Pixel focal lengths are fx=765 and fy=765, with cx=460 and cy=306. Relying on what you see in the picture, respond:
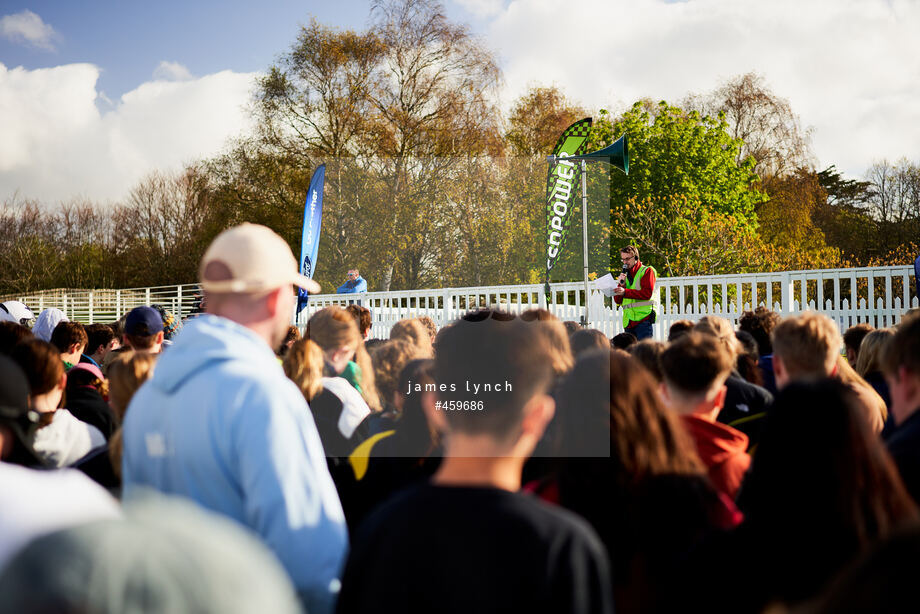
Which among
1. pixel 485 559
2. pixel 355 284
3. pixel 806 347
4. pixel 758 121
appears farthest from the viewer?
pixel 758 121

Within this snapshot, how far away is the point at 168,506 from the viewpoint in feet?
2.41

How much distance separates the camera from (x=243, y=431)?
185 centimetres

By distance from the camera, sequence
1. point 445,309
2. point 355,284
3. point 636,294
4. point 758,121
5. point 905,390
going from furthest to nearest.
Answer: point 758,121
point 355,284
point 445,309
point 636,294
point 905,390

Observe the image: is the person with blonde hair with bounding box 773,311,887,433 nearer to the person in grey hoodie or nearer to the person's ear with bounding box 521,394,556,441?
the person's ear with bounding box 521,394,556,441

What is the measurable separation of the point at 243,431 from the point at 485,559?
31.1 inches

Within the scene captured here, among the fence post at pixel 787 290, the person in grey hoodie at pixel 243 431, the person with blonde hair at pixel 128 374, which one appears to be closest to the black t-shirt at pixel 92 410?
the person with blonde hair at pixel 128 374

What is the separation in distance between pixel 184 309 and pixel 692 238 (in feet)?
64.4

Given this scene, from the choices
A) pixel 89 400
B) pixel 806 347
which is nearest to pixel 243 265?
pixel 806 347

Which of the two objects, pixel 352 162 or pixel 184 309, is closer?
pixel 352 162

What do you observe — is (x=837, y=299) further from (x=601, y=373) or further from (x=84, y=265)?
(x=84, y=265)

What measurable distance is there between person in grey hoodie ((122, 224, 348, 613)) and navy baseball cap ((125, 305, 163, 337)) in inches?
133

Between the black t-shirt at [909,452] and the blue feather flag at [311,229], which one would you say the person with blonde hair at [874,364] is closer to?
the black t-shirt at [909,452]

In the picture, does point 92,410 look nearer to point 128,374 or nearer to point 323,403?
point 128,374

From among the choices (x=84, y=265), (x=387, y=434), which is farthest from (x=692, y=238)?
(x=84, y=265)
